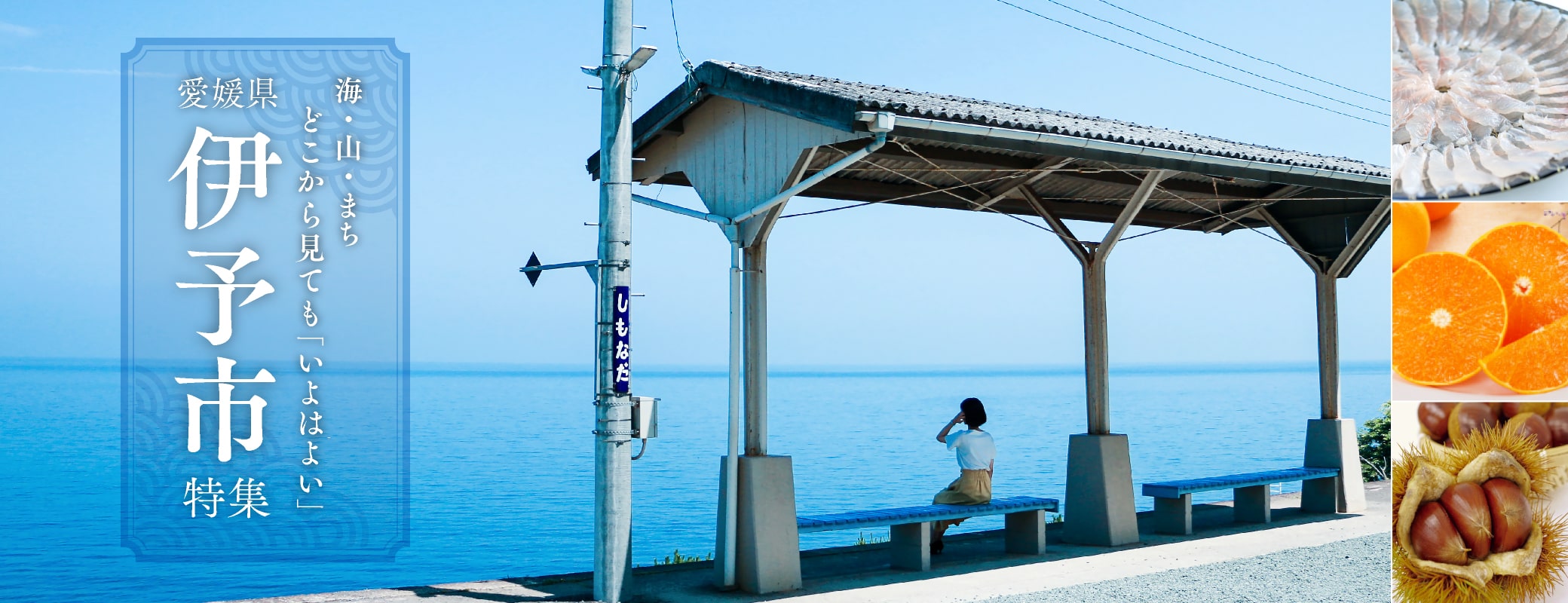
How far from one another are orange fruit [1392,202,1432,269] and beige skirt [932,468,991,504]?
4.97 m

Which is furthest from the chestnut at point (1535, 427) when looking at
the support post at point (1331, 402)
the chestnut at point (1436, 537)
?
the support post at point (1331, 402)

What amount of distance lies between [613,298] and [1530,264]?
470 cm

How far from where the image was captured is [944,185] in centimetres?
955

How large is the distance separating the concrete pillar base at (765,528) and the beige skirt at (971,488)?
4.80 feet

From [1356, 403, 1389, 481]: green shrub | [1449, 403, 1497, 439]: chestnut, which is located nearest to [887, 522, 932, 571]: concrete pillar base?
[1449, 403, 1497, 439]: chestnut

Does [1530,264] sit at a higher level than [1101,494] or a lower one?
higher

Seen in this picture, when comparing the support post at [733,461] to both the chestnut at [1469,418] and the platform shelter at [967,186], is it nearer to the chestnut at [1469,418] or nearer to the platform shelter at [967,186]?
the platform shelter at [967,186]

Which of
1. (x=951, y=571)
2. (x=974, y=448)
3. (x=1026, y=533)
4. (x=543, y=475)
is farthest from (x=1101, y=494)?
(x=543, y=475)

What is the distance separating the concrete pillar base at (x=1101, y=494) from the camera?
9.55 metres

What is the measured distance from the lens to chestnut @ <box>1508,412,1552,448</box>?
3.96 metres

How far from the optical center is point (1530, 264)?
3934 mm

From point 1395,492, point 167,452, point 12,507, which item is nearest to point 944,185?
point 1395,492

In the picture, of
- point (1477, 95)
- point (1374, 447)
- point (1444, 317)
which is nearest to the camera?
point (1444, 317)

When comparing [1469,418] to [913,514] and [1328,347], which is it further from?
[1328,347]
